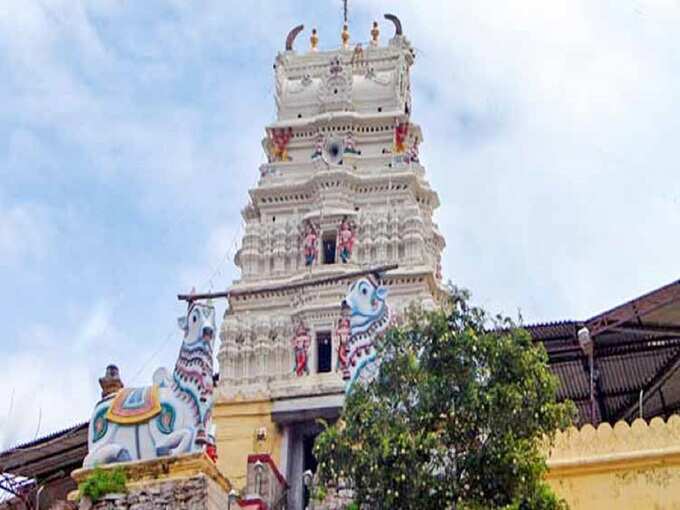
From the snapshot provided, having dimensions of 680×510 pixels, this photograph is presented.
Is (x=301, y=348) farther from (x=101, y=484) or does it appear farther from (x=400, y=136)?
(x=101, y=484)

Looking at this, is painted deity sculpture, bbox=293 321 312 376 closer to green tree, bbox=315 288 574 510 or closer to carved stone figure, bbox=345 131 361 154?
carved stone figure, bbox=345 131 361 154

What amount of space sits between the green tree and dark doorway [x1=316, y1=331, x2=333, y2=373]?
1926 cm

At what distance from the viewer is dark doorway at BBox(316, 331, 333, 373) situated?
121 ft

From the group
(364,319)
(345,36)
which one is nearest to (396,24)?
(345,36)

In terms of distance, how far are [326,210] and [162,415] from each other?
17.3 m

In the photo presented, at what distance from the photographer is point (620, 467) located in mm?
19484

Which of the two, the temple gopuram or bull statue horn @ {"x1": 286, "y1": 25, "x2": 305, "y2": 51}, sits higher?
bull statue horn @ {"x1": 286, "y1": 25, "x2": 305, "y2": 51}

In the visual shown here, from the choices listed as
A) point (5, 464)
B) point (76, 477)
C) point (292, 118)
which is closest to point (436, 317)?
point (76, 477)

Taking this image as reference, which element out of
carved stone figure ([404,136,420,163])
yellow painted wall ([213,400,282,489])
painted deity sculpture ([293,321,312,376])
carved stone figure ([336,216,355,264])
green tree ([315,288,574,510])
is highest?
carved stone figure ([404,136,420,163])

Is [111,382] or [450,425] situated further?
[111,382]

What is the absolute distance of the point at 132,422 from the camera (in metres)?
23.3

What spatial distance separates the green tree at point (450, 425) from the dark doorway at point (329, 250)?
21.9m

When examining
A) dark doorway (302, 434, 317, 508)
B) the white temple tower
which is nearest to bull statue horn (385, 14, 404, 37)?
the white temple tower

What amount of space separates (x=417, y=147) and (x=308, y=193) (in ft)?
15.6
